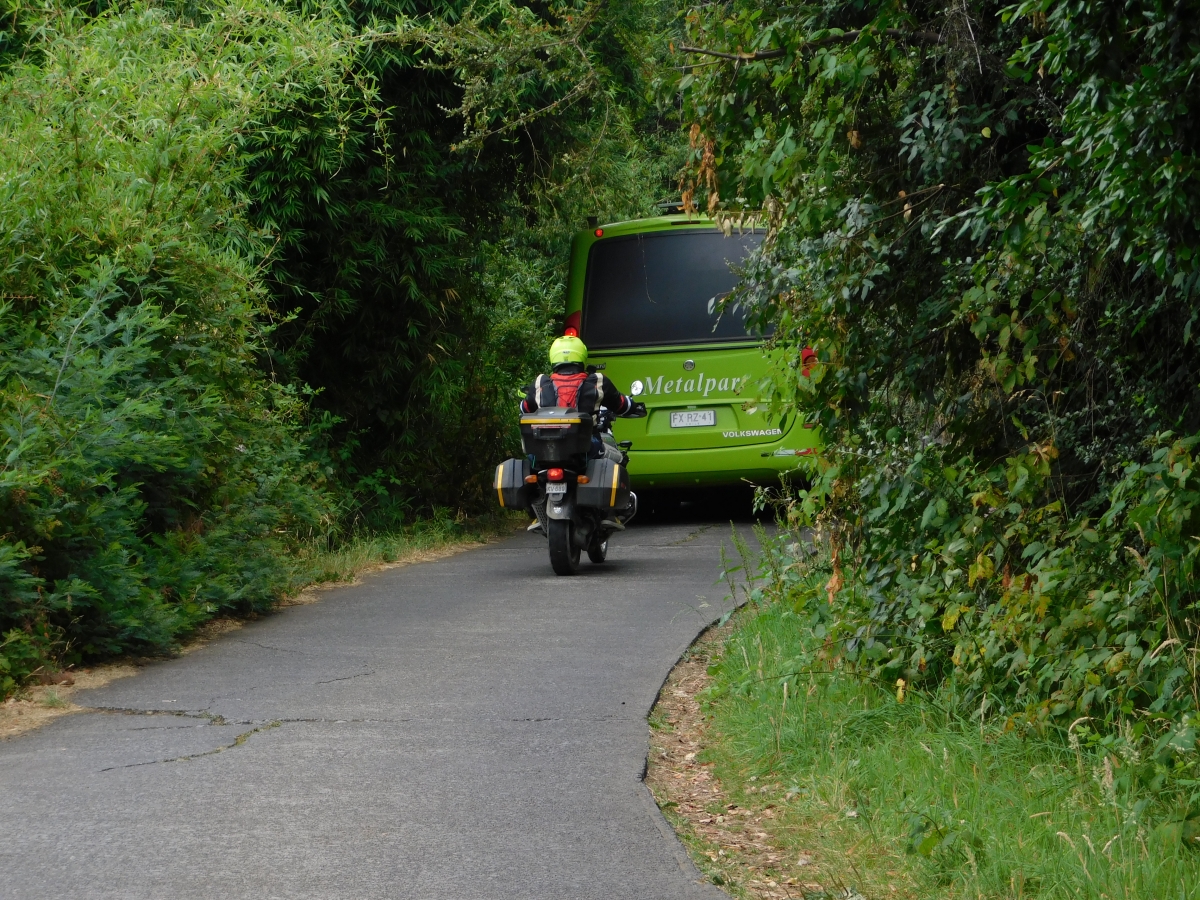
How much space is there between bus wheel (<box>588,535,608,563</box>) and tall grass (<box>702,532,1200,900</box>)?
5279 millimetres

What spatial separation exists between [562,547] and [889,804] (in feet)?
22.6

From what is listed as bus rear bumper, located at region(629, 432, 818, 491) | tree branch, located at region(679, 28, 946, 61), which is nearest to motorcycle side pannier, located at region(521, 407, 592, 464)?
bus rear bumper, located at region(629, 432, 818, 491)

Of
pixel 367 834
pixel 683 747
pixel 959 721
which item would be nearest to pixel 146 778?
pixel 367 834

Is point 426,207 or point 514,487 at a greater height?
point 426,207

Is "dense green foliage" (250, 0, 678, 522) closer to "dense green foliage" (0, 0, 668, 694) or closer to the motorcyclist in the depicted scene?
"dense green foliage" (0, 0, 668, 694)

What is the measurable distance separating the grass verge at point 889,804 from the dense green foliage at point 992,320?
0.59ft

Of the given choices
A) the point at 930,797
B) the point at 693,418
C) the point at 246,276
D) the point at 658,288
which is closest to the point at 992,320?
the point at 930,797

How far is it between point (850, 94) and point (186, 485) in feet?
17.3

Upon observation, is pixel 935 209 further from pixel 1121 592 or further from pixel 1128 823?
pixel 1128 823

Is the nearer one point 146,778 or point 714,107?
point 146,778

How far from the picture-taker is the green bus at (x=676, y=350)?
15773mm

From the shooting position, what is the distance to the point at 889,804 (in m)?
5.33

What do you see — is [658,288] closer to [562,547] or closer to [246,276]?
[562,547]

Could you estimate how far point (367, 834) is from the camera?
5211 mm
